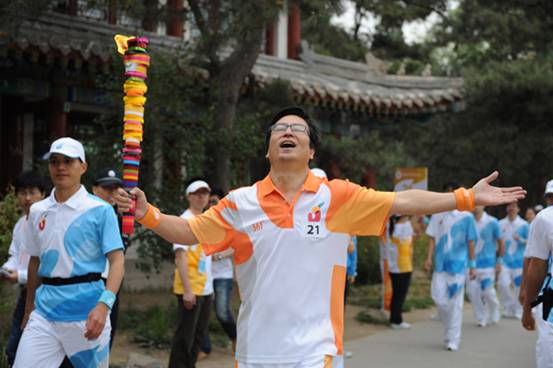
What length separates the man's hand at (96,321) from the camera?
14.7 ft

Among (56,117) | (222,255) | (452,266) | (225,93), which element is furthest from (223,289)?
(56,117)

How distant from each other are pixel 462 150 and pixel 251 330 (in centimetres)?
1409

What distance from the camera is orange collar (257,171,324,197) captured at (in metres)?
3.95

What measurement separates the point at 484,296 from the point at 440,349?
8.33 feet

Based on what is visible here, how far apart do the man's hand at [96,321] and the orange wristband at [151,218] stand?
0.90 m

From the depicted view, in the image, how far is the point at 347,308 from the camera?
1257 centimetres

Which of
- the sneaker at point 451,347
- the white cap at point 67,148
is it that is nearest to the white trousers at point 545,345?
the white cap at point 67,148

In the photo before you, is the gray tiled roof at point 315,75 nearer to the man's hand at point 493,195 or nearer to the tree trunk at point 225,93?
the tree trunk at point 225,93

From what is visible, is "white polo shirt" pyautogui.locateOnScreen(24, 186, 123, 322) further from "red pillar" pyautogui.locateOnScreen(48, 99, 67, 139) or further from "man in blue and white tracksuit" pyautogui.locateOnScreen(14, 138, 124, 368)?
"red pillar" pyautogui.locateOnScreen(48, 99, 67, 139)

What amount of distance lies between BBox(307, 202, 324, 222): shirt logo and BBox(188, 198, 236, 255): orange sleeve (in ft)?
1.31

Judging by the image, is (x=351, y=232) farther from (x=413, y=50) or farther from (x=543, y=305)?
(x=413, y=50)

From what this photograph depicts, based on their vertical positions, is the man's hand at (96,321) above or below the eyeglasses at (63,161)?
below

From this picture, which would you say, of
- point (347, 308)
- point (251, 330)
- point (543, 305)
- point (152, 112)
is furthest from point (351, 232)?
point (347, 308)

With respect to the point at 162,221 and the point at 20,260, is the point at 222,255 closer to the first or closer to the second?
the point at 20,260
